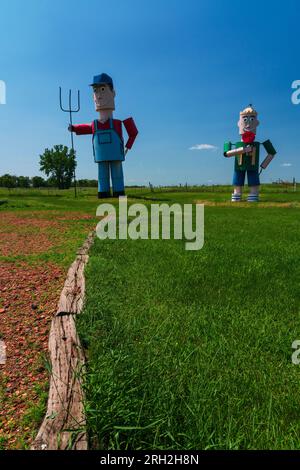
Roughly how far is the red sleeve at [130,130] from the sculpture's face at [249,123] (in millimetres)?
7142

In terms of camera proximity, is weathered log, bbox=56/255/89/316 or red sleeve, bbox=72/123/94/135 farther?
red sleeve, bbox=72/123/94/135

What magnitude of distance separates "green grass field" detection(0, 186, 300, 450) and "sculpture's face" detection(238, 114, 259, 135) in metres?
16.9

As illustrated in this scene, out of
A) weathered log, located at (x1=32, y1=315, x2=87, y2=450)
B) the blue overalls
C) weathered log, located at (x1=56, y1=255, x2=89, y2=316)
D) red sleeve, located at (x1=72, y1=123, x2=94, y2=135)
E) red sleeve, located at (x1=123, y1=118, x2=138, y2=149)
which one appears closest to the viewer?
weathered log, located at (x1=32, y1=315, x2=87, y2=450)

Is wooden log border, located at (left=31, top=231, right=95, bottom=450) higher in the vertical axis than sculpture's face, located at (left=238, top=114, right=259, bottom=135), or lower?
→ lower

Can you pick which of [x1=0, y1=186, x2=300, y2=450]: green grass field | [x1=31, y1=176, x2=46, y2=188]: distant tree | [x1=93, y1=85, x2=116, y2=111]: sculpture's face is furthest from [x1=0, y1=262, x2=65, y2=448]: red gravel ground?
[x1=31, y1=176, x2=46, y2=188]: distant tree

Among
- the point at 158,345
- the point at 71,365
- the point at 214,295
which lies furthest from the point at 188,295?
the point at 71,365

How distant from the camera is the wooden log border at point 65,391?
150 centimetres

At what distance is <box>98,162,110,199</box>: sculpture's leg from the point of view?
68.4 feet

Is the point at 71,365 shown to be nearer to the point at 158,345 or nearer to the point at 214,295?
the point at 158,345

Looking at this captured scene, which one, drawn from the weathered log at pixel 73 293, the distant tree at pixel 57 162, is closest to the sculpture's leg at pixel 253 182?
the weathered log at pixel 73 293

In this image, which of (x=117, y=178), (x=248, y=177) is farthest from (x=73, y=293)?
(x=248, y=177)

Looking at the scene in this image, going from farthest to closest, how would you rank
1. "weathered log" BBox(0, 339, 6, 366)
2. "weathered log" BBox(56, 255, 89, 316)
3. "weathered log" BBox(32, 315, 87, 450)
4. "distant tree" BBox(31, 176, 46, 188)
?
"distant tree" BBox(31, 176, 46, 188) < "weathered log" BBox(56, 255, 89, 316) < "weathered log" BBox(0, 339, 6, 366) < "weathered log" BBox(32, 315, 87, 450)

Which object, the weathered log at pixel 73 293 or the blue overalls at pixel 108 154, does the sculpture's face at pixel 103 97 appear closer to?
the blue overalls at pixel 108 154

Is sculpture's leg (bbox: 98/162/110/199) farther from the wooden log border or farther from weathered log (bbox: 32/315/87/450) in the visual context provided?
weathered log (bbox: 32/315/87/450)
